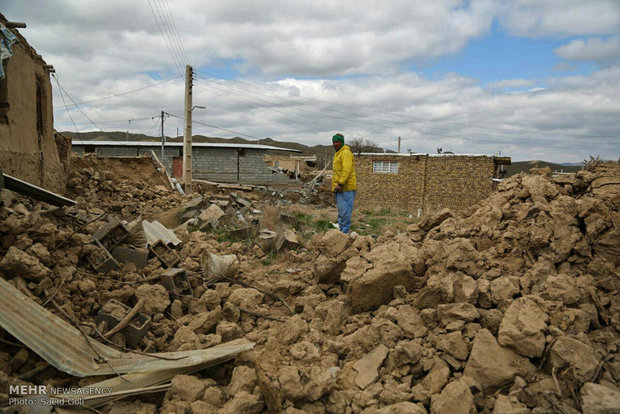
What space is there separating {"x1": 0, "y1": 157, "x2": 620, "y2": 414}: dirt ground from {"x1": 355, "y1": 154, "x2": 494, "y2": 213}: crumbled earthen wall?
1851 cm

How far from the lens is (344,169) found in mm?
6918

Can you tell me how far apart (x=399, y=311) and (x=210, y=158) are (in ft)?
87.1

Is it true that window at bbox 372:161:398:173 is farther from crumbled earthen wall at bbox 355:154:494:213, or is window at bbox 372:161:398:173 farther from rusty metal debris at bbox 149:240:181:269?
rusty metal debris at bbox 149:240:181:269

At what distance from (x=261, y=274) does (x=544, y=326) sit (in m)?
3.84

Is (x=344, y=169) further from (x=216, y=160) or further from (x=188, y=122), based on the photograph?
(x=216, y=160)

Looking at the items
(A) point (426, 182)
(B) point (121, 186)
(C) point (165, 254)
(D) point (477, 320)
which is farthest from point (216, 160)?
(D) point (477, 320)

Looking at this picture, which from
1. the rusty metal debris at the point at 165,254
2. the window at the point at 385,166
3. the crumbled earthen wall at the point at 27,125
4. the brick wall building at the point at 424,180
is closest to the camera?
the rusty metal debris at the point at 165,254

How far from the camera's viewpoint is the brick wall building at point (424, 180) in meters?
22.4

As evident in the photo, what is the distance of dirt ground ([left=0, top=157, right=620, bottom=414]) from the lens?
104 inches

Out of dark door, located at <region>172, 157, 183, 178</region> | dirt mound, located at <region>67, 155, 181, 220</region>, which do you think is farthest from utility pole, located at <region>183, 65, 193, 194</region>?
dark door, located at <region>172, 157, 183, 178</region>

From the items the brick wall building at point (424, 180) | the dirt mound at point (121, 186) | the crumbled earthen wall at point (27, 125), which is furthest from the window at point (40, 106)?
the brick wall building at point (424, 180)

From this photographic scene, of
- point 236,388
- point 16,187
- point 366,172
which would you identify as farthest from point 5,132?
point 366,172

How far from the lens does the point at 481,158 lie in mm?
22188

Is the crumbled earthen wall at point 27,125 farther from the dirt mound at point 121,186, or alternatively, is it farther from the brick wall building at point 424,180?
the brick wall building at point 424,180
